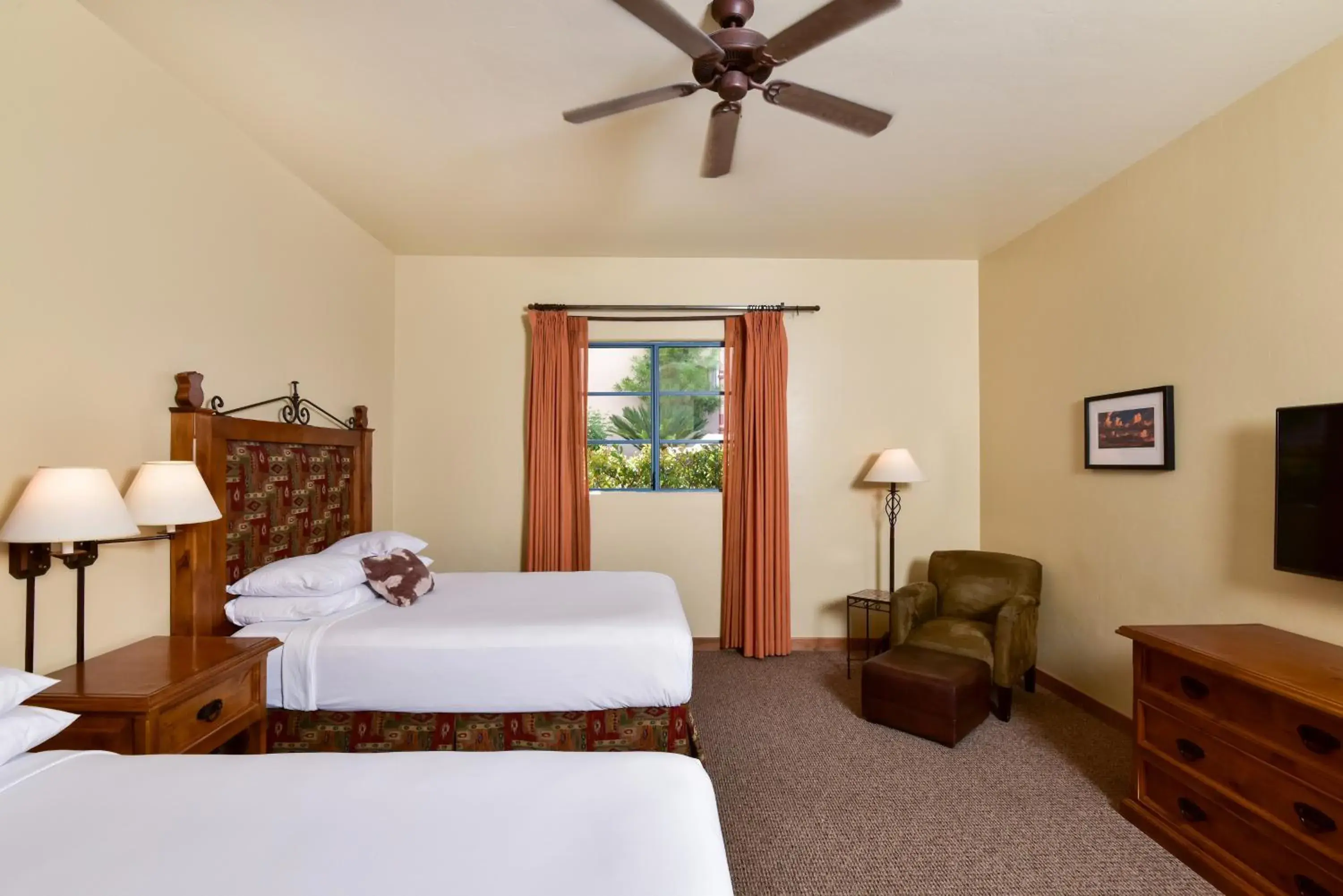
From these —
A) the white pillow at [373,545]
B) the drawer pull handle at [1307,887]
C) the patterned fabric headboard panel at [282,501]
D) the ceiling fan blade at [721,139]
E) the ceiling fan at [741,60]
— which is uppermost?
the ceiling fan at [741,60]

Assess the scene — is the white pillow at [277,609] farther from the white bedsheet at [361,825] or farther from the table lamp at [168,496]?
the white bedsheet at [361,825]

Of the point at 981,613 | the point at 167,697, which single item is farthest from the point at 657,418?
the point at 167,697

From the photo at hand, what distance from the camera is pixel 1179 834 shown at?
2109 mm

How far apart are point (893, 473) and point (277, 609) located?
347cm

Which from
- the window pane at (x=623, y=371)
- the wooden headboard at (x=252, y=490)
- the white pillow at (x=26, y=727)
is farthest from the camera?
the window pane at (x=623, y=371)

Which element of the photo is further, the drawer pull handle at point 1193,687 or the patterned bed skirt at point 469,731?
the patterned bed skirt at point 469,731

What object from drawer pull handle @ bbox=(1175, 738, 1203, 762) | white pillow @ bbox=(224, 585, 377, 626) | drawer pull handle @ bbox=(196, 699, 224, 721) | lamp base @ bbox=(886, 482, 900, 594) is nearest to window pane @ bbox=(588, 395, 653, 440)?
lamp base @ bbox=(886, 482, 900, 594)

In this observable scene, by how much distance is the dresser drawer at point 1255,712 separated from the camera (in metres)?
1.70

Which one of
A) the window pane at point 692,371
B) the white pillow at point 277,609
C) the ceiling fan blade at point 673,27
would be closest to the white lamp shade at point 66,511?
the white pillow at point 277,609

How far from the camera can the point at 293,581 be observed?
252cm

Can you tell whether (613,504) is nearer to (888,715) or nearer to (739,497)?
(739,497)

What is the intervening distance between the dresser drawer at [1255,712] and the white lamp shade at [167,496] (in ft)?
11.2

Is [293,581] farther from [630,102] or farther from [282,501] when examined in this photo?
[630,102]

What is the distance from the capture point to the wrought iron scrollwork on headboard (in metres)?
2.32
